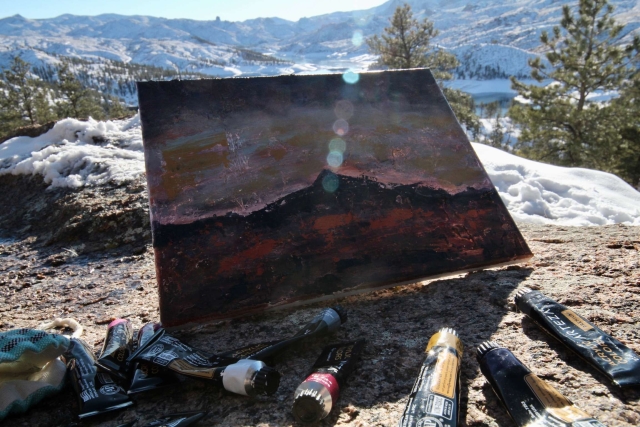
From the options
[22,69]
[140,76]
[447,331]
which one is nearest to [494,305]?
[447,331]

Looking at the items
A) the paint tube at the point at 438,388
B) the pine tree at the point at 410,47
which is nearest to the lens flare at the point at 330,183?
the paint tube at the point at 438,388

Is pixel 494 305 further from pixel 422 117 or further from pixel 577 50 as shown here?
pixel 577 50

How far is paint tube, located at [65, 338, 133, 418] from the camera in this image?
1.79 metres

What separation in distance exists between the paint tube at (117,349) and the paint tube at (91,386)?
0.14 ft

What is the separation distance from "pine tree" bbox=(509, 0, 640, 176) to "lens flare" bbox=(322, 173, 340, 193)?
14.5m

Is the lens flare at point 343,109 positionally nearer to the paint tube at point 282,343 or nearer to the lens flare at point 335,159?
the lens flare at point 335,159

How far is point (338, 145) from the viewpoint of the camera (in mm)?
3270

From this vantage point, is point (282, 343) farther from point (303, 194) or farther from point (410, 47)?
point (410, 47)

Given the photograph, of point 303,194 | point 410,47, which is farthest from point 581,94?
point 303,194

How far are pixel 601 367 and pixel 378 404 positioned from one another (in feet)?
3.34

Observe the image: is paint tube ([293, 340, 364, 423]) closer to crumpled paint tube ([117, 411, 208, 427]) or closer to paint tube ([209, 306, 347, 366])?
paint tube ([209, 306, 347, 366])

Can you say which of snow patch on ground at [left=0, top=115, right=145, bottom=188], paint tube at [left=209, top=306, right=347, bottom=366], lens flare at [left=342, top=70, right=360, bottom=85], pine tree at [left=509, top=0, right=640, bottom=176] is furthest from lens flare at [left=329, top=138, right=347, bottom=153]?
pine tree at [left=509, top=0, right=640, bottom=176]

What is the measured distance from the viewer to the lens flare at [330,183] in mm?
3047

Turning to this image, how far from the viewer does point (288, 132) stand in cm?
327
